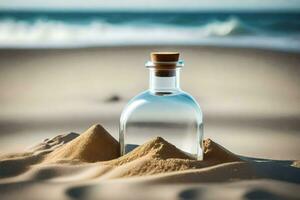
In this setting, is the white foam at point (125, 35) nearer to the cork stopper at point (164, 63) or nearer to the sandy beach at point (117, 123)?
the sandy beach at point (117, 123)

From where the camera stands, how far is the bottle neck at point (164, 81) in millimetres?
852

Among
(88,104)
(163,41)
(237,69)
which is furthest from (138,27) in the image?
(88,104)

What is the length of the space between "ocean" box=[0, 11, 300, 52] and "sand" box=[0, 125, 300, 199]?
153 cm

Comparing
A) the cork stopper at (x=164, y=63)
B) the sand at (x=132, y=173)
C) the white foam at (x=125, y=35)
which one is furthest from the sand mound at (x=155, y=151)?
the white foam at (x=125, y=35)

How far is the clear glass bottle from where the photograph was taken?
33.5 inches

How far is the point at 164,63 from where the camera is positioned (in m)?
0.84

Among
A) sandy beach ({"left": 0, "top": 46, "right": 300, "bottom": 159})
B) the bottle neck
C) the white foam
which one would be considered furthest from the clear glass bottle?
the white foam

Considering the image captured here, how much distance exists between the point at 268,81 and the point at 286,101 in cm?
28

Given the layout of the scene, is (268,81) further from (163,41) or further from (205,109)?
(163,41)

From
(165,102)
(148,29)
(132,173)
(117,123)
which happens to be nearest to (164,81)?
(165,102)

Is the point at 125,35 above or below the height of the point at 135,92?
above

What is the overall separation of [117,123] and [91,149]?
42 centimetres

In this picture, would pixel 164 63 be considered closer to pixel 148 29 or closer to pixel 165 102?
pixel 165 102

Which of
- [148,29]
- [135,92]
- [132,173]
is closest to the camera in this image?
[132,173]
